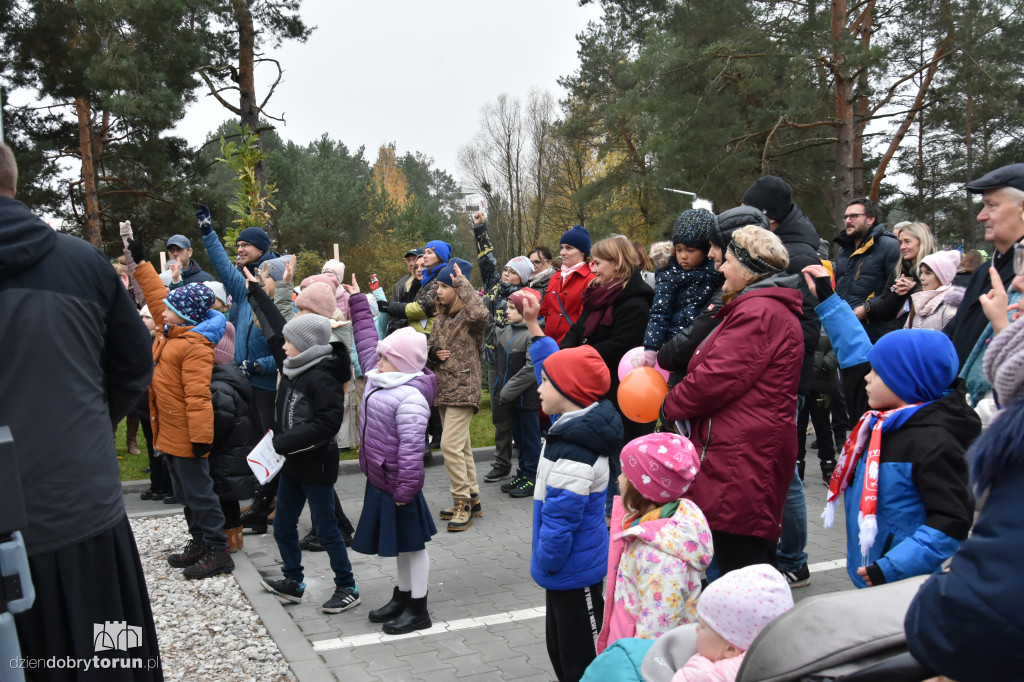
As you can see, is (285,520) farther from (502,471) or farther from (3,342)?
(502,471)

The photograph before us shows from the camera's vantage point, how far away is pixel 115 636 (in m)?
2.91

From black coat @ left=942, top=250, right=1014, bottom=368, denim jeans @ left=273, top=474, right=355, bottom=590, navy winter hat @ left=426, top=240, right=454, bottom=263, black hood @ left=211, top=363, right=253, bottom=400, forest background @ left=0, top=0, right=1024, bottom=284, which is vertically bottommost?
denim jeans @ left=273, top=474, right=355, bottom=590

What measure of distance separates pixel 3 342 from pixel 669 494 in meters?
2.44

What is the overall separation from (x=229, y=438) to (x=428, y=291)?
2513 mm

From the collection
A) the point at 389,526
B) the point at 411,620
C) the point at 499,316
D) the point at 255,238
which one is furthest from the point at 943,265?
the point at 255,238

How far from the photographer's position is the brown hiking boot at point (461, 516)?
6562 millimetres

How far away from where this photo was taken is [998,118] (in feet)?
59.5

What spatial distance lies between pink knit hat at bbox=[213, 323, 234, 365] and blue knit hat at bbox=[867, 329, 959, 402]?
5.23m

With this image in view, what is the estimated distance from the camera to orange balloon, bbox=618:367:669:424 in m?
4.32

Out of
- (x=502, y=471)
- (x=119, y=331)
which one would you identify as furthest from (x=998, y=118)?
(x=119, y=331)

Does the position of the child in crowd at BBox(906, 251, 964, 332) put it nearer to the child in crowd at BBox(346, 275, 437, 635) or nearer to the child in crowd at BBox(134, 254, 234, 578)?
the child in crowd at BBox(346, 275, 437, 635)

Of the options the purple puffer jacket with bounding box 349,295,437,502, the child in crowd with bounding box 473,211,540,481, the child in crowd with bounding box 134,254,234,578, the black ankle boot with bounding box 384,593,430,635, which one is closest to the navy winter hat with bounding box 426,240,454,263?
the child in crowd with bounding box 473,211,540,481

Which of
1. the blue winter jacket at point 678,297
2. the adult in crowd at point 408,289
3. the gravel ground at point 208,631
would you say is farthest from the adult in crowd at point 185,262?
the blue winter jacket at point 678,297

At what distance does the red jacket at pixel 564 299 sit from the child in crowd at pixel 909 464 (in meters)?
3.88
